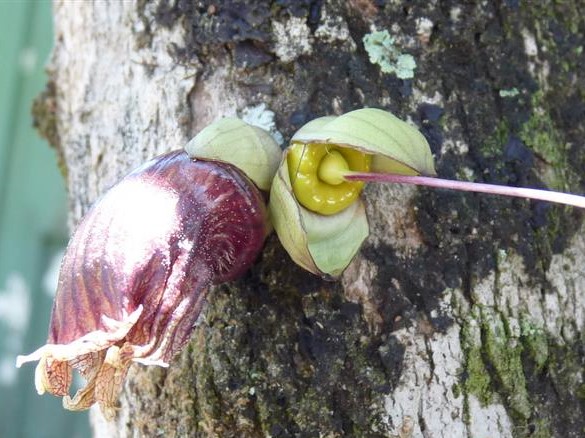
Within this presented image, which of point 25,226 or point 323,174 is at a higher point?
point 323,174

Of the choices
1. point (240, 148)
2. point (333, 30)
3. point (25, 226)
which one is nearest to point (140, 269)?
point (240, 148)

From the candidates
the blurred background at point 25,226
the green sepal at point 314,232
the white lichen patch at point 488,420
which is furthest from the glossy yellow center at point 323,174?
the blurred background at point 25,226

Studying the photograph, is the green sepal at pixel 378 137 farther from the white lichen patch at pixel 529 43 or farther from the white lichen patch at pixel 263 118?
the white lichen patch at pixel 529 43

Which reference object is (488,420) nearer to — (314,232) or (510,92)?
(314,232)

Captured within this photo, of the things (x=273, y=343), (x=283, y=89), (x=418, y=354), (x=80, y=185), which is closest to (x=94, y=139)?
(x=80, y=185)

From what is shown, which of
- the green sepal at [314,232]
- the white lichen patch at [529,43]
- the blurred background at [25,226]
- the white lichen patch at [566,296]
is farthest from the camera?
the blurred background at [25,226]

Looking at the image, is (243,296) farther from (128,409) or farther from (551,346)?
(551,346)
